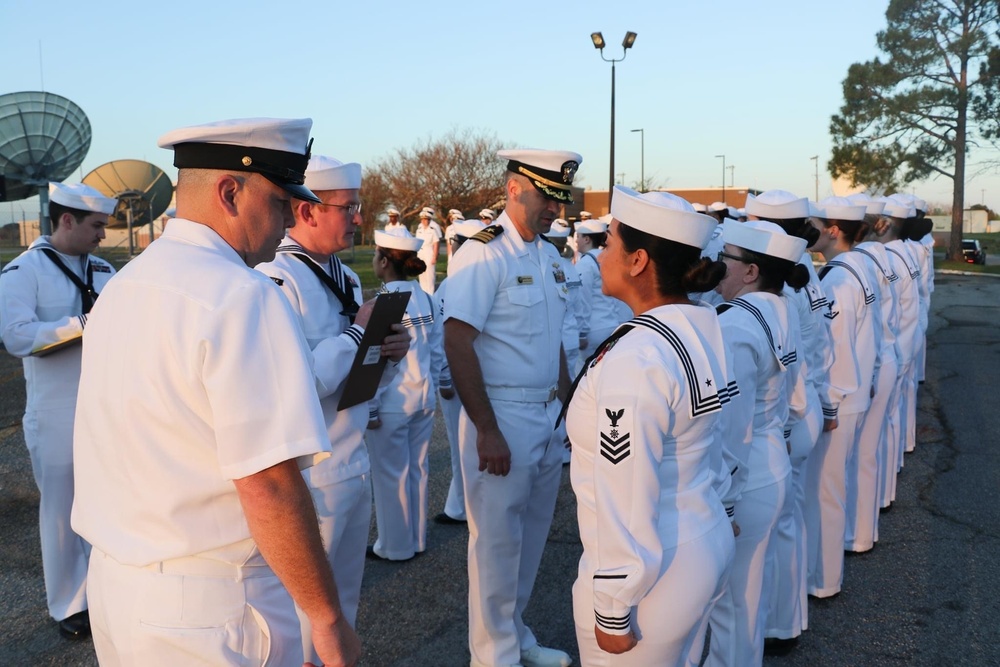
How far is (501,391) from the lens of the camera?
408 centimetres

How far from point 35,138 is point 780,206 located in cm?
1583

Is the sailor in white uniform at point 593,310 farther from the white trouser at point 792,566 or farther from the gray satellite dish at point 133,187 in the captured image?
the gray satellite dish at point 133,187

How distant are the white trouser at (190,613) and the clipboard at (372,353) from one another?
1.30 metres

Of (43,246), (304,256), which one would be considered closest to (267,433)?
(304,256)

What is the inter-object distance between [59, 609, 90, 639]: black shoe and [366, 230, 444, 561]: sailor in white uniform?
1.81 meters

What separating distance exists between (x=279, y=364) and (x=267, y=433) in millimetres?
147

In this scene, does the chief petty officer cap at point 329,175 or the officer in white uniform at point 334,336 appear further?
the chief petty officer cap at point 329,175

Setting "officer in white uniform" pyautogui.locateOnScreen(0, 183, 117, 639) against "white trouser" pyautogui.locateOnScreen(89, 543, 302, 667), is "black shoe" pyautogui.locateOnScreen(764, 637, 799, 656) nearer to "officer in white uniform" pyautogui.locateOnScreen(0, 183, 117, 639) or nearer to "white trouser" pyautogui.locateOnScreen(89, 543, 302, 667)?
"white trouser" pyautogui.locateOnScreen(89, 543, 302, 667)

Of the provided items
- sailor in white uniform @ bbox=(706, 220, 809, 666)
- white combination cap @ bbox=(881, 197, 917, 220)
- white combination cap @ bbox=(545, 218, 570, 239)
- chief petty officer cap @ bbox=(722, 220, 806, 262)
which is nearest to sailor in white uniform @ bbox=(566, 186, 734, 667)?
sailor in white uniform @ bbox=(706, 220, 809, 666)

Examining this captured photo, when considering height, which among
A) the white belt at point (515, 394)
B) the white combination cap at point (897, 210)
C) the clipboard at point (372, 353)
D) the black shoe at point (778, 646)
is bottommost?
the black shoe at point (778, 646)

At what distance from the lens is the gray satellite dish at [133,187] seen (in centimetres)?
2358

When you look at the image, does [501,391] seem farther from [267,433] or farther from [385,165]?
[385,165]

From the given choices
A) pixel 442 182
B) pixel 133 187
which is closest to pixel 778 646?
pixel 133 187

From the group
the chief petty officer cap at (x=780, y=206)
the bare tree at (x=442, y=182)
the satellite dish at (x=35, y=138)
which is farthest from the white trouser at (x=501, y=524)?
the bare tree at (x=442, y=182)
